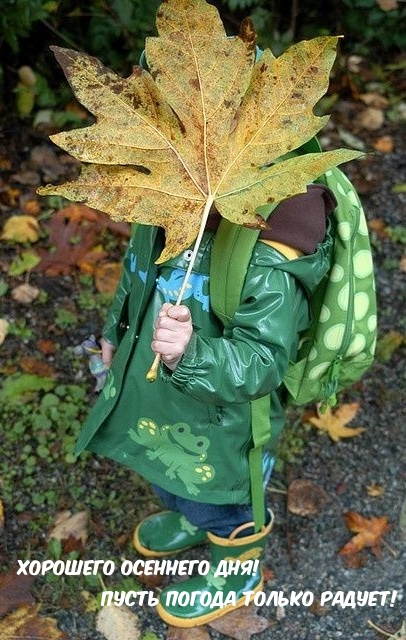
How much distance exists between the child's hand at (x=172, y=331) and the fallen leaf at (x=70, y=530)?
1227 mm

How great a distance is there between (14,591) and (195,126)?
4.84 feet

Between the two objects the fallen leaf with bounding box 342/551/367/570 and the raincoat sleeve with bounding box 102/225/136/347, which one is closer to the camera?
the raincoat sleeve with bounding box 102/225/136/347

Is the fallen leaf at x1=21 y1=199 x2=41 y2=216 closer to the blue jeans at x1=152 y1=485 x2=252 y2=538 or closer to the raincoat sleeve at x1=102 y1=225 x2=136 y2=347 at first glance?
the raincoat sleeve at x1=102 y1=225 x2=136 y2=347

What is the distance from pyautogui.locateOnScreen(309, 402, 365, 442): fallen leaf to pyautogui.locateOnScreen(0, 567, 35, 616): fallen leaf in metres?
1.05

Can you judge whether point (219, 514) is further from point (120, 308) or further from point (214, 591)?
point (120, 308)

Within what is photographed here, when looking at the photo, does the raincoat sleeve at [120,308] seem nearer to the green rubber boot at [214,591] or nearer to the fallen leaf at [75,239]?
the green rubber boot at [214,591]

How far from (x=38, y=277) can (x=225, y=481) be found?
141cm

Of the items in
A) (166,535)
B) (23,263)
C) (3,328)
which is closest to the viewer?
(166,535)

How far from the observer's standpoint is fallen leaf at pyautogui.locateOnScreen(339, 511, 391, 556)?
7.95ft

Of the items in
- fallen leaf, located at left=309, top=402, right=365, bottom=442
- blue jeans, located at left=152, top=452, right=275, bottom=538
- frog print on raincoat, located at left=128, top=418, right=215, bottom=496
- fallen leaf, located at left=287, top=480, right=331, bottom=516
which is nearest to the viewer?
frog print on raincoat, located at left=128, top=418, right=215, bottom=496

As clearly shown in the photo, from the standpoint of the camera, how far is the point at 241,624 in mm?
2271

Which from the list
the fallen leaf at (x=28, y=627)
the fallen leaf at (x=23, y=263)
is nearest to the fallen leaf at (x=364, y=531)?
the fallen leaf at (x=28, y=627)

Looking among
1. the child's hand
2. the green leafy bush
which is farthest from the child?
the green leafy bush

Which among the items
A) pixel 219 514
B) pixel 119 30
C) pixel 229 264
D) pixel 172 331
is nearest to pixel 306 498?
pixel 219 514
